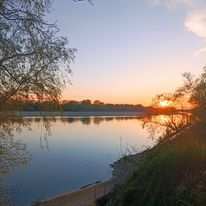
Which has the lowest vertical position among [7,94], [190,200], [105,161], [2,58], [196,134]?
[105,161]

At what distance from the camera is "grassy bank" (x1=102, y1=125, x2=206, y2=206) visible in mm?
4234

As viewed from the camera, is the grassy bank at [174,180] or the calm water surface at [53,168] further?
the calm water surface at [53,168]

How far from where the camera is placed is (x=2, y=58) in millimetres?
7359

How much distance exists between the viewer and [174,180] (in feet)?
15.6

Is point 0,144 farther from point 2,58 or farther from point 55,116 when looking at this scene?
point 2,58

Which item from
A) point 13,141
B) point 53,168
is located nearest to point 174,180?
point 13,141

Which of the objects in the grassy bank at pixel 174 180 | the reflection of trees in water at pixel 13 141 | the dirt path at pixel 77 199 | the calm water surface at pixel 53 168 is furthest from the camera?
the dirt path at pixel 77 199

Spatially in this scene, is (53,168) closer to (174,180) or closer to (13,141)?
(13,141)

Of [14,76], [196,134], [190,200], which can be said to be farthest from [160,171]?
[14,76]

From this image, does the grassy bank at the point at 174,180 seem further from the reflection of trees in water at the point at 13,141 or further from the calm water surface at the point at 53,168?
the calm water surface at the point at 53,168

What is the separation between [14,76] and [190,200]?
5240 millimetres

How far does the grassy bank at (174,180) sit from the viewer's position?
423 centimetres

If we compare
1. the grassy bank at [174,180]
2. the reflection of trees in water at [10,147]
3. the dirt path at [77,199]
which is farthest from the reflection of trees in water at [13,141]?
the dirt path at [77,199]

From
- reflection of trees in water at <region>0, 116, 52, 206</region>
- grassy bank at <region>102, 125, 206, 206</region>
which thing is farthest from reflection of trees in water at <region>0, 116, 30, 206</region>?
grassy bank at <region>102, 125, 206, 206</region>
